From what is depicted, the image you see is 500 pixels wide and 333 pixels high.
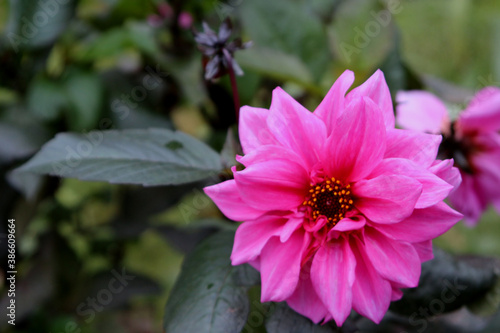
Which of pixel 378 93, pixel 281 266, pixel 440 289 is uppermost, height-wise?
pixel 378 93

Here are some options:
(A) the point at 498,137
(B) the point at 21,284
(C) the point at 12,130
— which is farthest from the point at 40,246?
(A) the point at 498,137

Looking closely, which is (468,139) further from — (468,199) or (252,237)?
(252,237)

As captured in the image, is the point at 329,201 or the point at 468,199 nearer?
the point at 329,201

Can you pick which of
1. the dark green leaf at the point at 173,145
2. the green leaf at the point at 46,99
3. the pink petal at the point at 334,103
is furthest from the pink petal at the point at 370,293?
the green leaf at the point at 46,99

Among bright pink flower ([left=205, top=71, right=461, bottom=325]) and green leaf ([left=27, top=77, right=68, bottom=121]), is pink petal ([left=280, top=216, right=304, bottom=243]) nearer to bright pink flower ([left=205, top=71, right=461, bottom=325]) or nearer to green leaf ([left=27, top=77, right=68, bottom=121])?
bright pink flower ([left=205, top=71, right=461, bottom=325])

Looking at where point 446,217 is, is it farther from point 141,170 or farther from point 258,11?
point 258,11

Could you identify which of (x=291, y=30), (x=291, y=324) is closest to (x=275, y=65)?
(x=291, y=30)

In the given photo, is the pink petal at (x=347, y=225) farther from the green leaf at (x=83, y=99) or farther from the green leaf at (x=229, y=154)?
the green leaf at (x=83, y=99)
